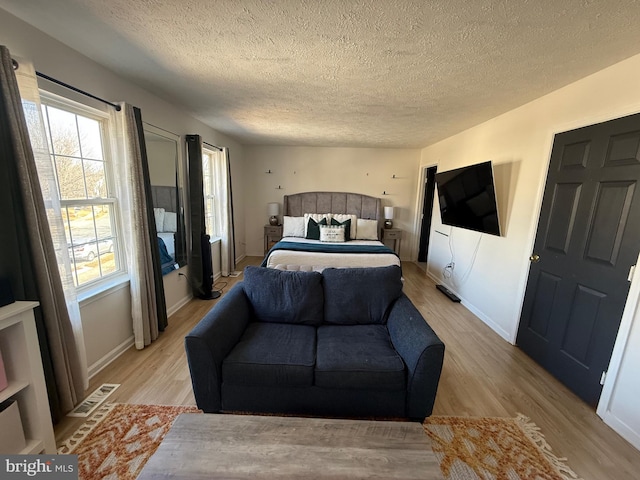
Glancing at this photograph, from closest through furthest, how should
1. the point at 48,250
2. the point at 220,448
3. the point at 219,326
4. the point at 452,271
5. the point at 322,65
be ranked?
the point at 220,448, the point at 48,250, the point at 219,326, the point at 322,65, the point at 452,271

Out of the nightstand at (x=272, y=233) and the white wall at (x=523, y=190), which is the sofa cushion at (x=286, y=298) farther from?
the nightstand at (x=272, y=233)

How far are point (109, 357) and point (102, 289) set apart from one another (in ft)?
1.89

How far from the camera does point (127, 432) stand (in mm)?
1517

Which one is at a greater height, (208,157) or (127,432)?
(208,157)

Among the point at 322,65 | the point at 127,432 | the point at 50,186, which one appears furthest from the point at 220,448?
the point at 322,65

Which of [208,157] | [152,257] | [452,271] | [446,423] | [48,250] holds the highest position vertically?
[208,157]

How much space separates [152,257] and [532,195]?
3.56 m

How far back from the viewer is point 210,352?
58.1 inches

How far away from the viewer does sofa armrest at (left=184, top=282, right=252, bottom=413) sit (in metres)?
1.47

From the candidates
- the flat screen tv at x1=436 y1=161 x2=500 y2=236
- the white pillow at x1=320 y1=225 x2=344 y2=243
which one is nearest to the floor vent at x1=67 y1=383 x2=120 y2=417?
the white pillow at x1=320 y1=225 x2=344 y2=243

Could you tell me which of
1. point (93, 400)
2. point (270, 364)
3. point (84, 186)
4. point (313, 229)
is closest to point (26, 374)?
point (93, 400)

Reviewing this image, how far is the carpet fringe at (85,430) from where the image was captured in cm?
142

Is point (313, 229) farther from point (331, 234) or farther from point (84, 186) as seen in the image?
point (84, 186)

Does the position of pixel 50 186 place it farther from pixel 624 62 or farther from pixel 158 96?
pixel 624 62
